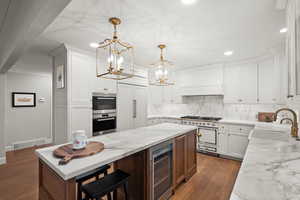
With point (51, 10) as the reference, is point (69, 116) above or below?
below

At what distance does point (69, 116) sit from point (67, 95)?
16.0 inches

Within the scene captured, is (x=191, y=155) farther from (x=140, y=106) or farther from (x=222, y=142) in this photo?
(x=140, y=106)

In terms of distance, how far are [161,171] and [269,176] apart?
1347mm

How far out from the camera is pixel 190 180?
2.55 meters

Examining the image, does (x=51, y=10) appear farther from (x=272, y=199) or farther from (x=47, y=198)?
(x=272, y=199)

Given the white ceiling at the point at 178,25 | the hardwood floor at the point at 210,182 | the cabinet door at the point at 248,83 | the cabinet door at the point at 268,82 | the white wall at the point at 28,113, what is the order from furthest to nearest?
the white wall at the point at 28,113 → the cabinet door at the point at 248,83 → the cabinet door at the point at 268,82 → the hardwood floor at the point at 210,182 → the white ceiling at the point at 178,25

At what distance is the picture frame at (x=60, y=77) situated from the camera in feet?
9.29

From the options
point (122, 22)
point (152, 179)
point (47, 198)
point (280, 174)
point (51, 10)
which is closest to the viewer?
point (280, 174)

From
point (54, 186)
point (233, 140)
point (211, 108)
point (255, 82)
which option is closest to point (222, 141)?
point (233, 140)

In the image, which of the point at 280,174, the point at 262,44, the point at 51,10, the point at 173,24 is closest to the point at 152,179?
the point at 280,174

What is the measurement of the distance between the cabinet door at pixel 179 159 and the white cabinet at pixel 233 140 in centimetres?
163

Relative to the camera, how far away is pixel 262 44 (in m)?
2.70

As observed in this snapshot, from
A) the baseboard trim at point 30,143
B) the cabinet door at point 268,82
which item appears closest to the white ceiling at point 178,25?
the cabinet door at point 268,82

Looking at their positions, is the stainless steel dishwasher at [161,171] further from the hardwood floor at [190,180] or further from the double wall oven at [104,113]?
the double wall oven at [104,113]
